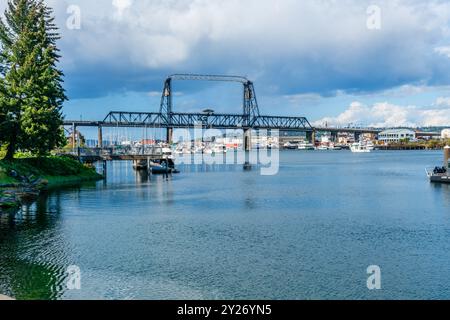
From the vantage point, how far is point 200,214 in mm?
54188

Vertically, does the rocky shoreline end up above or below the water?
above

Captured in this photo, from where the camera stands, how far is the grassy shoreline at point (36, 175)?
63.7m

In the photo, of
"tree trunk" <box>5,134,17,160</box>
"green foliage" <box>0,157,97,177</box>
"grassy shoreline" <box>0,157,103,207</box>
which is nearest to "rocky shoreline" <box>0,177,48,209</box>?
"grassy shoreline" <box>0,157,103,207</box>

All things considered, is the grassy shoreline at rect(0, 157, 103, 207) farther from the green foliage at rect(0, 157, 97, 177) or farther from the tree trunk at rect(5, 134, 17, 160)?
the tree trunk at rect(5, 134, 17, 160)

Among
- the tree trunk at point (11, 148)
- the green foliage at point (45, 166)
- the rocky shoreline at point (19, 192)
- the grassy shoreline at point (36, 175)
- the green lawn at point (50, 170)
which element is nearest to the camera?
the rocky shoreline at point (19, 192)

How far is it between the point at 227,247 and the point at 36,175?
2125 inches

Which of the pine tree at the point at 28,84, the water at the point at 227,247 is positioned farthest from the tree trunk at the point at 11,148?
the water at the point at 227,247

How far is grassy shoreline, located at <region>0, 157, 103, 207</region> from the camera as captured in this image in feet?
209

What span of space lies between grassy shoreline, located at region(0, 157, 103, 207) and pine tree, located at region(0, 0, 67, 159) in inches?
120

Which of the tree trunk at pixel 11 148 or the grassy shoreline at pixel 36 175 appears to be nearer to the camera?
the grassy shoreline at pixel 36 175

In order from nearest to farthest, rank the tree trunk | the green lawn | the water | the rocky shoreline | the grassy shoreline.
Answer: the water < the rocky shoreline < the grassy shoreline < the green lawn < the tree trunk

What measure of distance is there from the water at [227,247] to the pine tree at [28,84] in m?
17.4

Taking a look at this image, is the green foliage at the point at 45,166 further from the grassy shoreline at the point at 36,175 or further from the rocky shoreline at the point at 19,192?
the rocky shoreline at the point at 19,192
